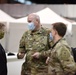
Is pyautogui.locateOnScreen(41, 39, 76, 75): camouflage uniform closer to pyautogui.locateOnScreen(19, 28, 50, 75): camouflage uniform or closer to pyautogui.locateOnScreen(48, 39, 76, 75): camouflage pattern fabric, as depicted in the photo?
pyautogui.locateOnScreen(48, 39, 76, 75): camouflage pattern fabric

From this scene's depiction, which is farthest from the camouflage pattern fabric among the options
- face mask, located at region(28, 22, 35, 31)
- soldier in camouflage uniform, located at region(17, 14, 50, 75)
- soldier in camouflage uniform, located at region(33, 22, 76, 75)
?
face mask, located at region(28, 22, 35, 31)

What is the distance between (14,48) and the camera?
4.50 metres

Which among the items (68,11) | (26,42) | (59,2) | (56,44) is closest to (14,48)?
(26,42)

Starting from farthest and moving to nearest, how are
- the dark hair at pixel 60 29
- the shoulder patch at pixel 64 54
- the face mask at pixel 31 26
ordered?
the face mask at pixel 31 26 < the dark hair at pixel 60 29 < the shoulder patch at pixel 64 54

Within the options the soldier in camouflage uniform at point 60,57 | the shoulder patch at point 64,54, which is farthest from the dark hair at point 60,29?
the shoulder patch at point 64,54

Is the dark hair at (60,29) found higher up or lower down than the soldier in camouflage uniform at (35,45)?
higher up

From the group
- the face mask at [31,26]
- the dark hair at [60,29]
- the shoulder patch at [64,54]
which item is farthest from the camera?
the face mask at [31,26]

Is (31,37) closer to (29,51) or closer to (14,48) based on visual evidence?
(29,51)

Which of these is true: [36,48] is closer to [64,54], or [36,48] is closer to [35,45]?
[35,45]

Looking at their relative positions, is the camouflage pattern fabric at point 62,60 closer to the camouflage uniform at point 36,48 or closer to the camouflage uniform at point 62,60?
the camouflage uniform at point 62,60

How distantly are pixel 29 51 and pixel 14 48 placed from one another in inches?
47.2

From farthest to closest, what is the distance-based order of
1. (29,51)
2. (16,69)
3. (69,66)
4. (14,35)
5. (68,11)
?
(68,11) < (14,35) < (16,69) < (29,51) < (69,66)

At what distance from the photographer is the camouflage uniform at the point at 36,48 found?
130 inches

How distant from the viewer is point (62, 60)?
2.50 m
